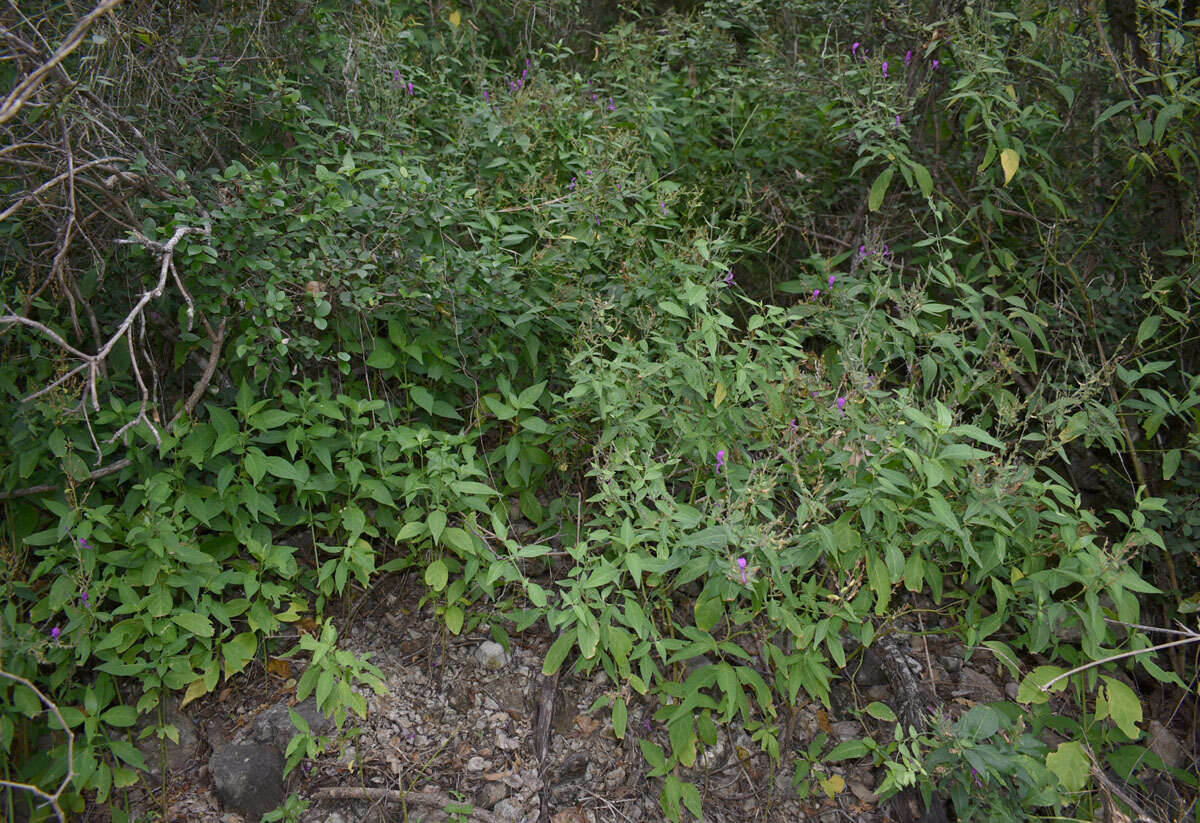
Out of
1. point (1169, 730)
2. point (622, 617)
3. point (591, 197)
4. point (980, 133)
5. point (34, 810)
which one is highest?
point (980, 133)

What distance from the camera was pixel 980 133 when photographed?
151 inches

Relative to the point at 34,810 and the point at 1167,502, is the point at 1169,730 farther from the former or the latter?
the point at 34,810

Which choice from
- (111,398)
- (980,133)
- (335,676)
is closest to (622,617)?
(335,676)

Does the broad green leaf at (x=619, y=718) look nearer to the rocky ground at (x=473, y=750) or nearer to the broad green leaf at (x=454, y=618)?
the rocky ground at (x=473, y=750)

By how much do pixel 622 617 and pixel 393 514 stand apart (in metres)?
1.06

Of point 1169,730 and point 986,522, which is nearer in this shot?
point 986,522

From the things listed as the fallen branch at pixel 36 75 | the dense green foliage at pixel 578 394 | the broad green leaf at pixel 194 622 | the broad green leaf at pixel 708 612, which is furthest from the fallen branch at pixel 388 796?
the fallen branch at pixel 36 75

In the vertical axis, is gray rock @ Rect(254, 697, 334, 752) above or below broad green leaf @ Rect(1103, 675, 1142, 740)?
below

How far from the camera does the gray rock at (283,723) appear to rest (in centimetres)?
285

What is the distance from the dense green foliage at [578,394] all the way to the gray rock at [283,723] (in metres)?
0.11

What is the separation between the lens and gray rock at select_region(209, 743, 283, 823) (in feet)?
9.02

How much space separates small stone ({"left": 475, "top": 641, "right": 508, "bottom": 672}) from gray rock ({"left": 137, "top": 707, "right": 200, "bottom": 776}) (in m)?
1.03

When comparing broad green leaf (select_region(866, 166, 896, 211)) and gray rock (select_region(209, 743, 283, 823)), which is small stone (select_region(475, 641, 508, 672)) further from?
broad green leaf (select_region(866, 166, 896, 211))

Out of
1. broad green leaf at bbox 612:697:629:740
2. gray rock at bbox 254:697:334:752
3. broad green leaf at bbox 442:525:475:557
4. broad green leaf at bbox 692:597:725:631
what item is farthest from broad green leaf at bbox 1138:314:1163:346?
gray rock at bbox 254:697:334:752
